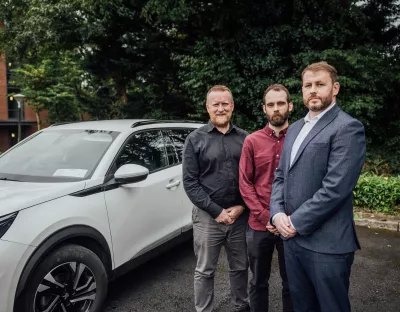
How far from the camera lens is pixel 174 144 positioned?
4230 millimetres

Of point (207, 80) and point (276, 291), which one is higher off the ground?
point (207, 80)

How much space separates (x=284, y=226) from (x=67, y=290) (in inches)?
68.4

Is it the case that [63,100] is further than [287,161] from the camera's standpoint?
Yes

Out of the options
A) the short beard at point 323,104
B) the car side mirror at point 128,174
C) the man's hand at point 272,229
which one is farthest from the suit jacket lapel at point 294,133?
the car side mirror at point 128,174

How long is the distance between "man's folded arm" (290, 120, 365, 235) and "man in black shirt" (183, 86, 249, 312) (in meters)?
0.93

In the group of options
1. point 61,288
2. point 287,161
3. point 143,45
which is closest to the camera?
point 287,161

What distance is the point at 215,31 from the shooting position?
40.0 ft

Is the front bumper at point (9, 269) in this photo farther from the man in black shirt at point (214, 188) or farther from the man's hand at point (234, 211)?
the man's hand at point (234, 211)

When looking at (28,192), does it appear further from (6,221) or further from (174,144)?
(174,144)

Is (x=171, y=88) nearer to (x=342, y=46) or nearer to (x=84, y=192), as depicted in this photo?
(x=342, y=46)

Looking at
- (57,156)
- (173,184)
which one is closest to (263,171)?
(173,184)

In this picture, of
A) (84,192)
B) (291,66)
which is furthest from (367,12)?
(84,192)

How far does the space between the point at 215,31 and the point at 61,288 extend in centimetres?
1118

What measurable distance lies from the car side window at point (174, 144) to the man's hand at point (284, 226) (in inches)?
79.2
